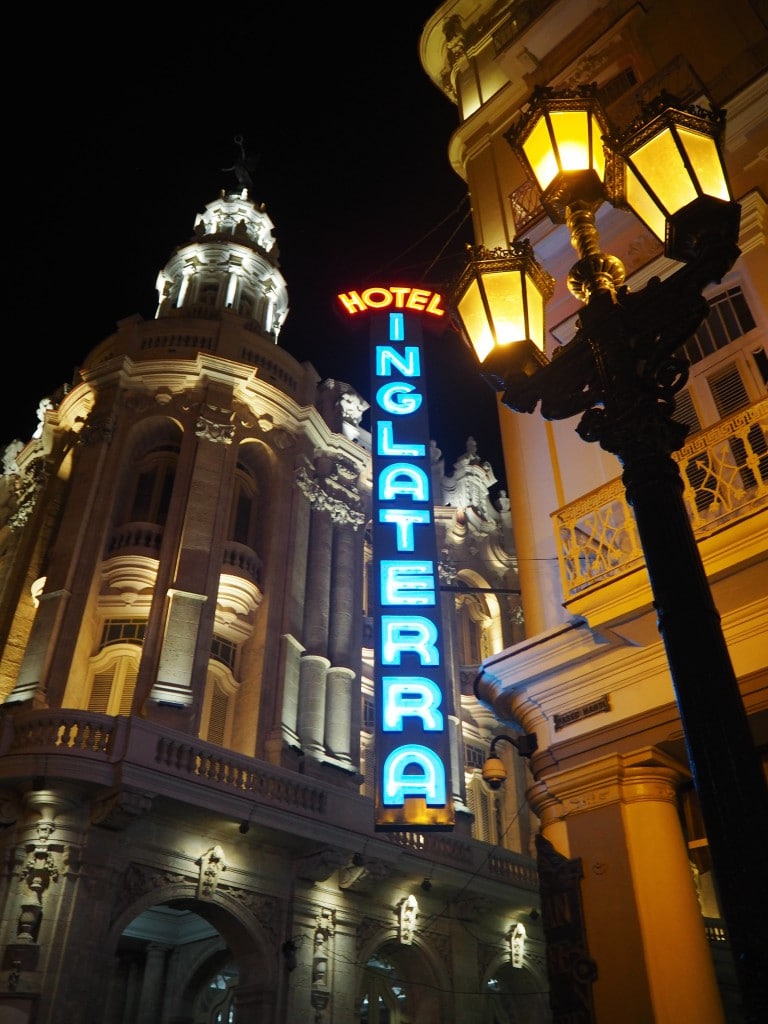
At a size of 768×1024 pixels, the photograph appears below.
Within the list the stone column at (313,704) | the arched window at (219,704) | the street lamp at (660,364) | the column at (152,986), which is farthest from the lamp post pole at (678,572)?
the column at (152,986)

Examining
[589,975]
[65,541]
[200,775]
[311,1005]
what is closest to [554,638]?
[589,975]

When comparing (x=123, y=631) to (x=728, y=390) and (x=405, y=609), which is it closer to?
(x=405, y=609)

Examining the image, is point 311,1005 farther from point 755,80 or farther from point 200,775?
point 755,80

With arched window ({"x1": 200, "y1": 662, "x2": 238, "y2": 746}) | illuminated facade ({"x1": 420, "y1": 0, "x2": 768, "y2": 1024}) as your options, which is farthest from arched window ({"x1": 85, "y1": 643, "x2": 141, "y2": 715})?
illuminated facade ({"x1": 420, "y1": 0, "x2": 768, "y2": 1024})

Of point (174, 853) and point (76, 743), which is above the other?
point (76, 743)

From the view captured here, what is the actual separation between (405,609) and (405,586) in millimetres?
487

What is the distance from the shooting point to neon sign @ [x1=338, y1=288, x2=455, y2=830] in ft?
48.4

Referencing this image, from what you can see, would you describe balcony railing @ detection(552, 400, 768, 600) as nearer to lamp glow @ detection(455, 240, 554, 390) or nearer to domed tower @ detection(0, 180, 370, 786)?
lamp glow @ detection(455, 240, 554, 390)

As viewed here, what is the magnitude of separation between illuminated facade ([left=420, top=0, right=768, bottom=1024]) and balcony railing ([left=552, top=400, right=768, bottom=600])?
26 millimetres

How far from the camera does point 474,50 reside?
59.8ft

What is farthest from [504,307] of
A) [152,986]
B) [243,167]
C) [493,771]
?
[243,167]

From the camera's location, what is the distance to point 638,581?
863 centimetres

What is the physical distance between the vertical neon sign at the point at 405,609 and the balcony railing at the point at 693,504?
6.53 metres

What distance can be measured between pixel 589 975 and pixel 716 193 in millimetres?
7409
